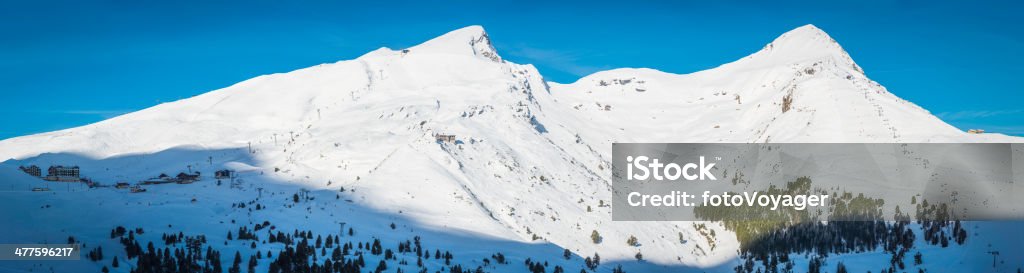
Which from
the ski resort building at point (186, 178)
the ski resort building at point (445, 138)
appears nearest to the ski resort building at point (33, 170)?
the ski resort building at point (186, 178)

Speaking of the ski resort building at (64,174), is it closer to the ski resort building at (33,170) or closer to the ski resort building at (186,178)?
the ski resort building at (33,170)

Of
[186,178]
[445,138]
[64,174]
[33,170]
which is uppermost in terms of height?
[445,138]

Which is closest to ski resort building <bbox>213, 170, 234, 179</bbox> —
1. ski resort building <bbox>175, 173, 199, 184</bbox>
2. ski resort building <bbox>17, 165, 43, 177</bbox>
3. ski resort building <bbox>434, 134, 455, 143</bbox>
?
ski resort building <bbox>175, 173, 199, 184</bbox>

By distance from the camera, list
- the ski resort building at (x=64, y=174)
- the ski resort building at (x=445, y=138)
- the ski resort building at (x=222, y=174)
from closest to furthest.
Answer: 1. the ski resort building at (x=64, y=174)
2. the ski resort building at (x=222, y=174)
3. the ski resort building at (x=445, y=138)

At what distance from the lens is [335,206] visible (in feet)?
506

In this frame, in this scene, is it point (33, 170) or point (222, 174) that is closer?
point (33, 170)

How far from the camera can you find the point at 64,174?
566ft

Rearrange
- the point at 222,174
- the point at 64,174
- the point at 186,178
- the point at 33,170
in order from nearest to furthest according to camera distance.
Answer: the point at 64,174 < the point at 186,178 < the point at 33,170 < the point at 222,174

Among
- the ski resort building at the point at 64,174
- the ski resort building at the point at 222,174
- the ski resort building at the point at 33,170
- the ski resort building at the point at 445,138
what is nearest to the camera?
the ski resort building at the point at 64,174

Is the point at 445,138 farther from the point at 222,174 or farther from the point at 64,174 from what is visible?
the point at 64,174

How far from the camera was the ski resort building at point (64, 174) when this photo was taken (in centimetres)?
16850

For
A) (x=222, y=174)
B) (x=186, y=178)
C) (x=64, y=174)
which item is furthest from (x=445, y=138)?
(x=64, y=174)

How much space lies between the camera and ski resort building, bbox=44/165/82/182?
16850cm

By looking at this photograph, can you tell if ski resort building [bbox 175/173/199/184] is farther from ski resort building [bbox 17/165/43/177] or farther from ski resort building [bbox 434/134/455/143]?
ski resort building [bbox 434/134/455/143]
